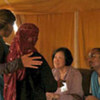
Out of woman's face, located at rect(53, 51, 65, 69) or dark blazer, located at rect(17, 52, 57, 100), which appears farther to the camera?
woman's face, located at rect(53, 51, 65, 69)

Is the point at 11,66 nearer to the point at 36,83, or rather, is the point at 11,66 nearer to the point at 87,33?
the point at 36,83

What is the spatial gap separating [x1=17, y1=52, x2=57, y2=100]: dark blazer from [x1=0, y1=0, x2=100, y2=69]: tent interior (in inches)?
90.0

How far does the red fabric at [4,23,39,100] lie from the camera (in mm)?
939

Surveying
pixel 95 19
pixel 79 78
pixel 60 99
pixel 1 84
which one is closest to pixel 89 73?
pixel 79 78

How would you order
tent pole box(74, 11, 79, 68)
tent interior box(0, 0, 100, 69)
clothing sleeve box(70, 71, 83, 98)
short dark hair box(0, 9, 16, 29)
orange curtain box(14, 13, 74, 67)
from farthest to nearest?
1. orange curtain box(14, 13, 74, 67)
2. tent pole box(74, 11, 79, 68)
3. tent interior box(0, 0, 100, 69)
4. clothing sleeve box(70, 71, 83, 98)
5. short dark hair box(0, 9, 16, 29)

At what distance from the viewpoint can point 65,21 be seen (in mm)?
3588

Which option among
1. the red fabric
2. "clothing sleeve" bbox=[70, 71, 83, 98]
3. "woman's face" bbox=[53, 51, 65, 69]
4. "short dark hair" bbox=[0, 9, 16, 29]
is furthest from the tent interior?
the red fabric

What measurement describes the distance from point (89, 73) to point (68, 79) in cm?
59

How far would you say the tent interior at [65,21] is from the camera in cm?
311

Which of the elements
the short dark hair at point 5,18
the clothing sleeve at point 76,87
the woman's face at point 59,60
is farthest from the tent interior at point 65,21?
the short dark hair at point 5,18

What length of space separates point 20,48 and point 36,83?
0.20m

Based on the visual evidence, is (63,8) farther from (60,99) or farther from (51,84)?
(51,84)

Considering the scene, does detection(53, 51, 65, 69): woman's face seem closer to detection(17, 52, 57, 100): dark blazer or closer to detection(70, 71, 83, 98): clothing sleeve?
detection(70, 71, 83, 98): clothing sleeve

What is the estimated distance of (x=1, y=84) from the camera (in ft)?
3.65
